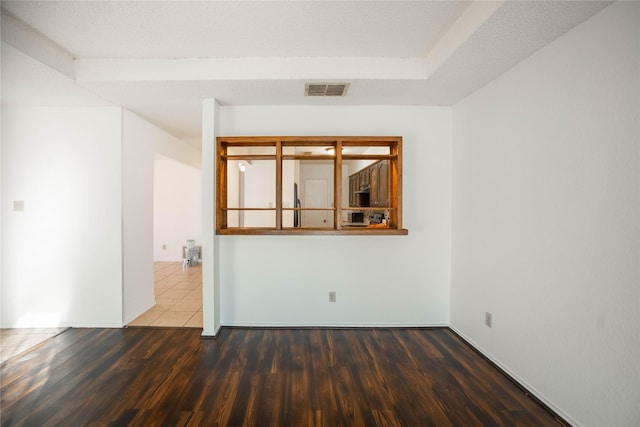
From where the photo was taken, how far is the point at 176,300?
4117mm

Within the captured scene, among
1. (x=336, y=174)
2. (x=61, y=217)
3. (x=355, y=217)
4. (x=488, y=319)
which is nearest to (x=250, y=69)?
(x=336, y=174)

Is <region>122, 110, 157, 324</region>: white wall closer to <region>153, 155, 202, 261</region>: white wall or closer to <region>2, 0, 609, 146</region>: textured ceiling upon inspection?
<region>2, 0, 609, 146</region>: textured ceiling

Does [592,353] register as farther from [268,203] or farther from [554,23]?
[268,203]

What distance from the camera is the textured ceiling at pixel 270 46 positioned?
1.83 m

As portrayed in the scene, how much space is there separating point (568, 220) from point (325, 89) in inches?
85.0

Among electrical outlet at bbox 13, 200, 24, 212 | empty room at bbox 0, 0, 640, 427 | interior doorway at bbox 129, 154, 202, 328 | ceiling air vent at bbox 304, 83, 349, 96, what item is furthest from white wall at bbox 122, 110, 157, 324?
interior doorway at bbox 129, 154, 202, 328

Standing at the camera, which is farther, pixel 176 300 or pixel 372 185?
pixel 176 300

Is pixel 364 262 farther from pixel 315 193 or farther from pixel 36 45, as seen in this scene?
pixel 36 45

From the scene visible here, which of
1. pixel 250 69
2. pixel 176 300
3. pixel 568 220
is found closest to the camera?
pixel 568 220

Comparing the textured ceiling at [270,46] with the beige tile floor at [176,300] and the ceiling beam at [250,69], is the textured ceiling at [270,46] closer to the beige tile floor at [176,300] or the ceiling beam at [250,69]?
the ceiling beam at [250,69]

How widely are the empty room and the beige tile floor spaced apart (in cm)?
5

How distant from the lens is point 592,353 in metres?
1.65

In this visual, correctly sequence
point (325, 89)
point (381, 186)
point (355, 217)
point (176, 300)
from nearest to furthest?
point (325, 89)
point (381, 186)
point (355, 217)
point (176, 300)

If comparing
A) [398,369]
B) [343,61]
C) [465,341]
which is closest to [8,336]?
[398,369]
